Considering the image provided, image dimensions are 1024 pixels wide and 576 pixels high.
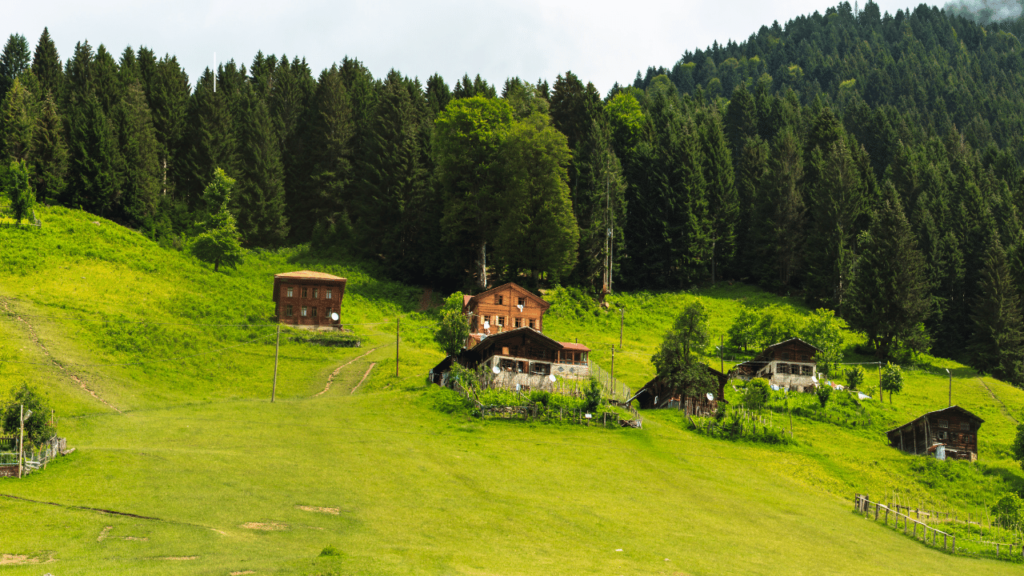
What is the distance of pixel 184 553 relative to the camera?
27484mm

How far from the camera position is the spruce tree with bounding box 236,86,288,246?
4355 inches

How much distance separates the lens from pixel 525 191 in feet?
313

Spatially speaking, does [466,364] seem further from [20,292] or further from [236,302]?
[20,292]

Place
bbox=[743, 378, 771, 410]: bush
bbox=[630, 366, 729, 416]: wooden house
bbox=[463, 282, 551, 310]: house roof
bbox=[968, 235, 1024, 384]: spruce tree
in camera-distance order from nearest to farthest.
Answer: bbox=[743, 378, 771, 410]: bush → bbox=[630, 366, 729, 416]: wooden house → bbox=[463, 282, 551, 310]: house roof → bbox=[968, 235, 1024, 384]: spruce tree

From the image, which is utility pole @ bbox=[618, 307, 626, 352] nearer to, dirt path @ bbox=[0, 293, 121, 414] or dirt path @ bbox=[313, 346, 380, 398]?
dirt path @ bbox=[313, 346, 380, 398]

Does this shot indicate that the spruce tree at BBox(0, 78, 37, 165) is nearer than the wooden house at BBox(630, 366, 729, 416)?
No

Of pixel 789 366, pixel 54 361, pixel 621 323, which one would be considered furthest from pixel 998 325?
pixel 54 361

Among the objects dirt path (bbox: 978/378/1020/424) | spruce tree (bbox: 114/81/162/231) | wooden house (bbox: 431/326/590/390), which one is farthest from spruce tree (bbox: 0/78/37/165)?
dirt path (bbox: 978/378/1020/424)

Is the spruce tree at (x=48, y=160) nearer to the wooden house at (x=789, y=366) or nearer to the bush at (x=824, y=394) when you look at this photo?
the wooden house at (x=789, y=366)

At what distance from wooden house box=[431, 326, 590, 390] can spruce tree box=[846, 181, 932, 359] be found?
41.5m

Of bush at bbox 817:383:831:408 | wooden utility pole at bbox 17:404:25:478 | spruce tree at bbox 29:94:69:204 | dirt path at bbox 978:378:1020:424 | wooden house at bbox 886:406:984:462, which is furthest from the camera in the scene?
spruce tree at bbox 29:94:69:204

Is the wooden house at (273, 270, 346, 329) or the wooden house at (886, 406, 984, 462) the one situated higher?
the wooden house at (273, 270, 346, 329)

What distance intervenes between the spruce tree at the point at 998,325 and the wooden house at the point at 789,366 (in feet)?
91.7

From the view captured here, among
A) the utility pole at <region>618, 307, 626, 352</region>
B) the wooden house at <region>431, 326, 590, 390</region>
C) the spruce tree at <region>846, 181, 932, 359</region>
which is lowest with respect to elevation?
the wooden house at <region>431, 326, 590, 390</region>
